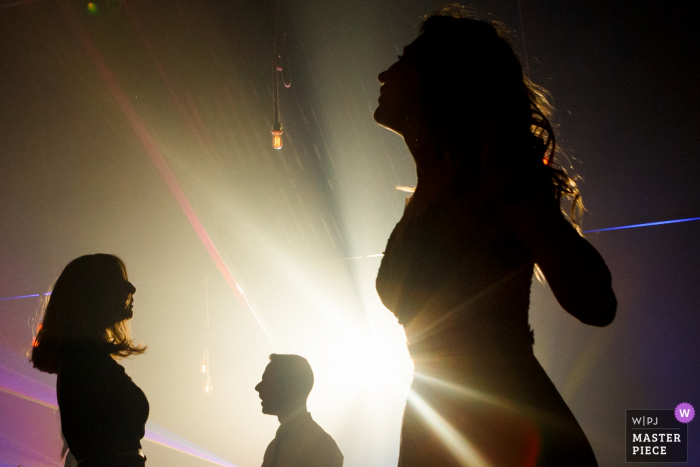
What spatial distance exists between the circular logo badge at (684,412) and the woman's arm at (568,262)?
3.04m

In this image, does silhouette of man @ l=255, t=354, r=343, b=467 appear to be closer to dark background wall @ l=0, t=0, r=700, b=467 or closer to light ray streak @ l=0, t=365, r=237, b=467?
dark background wall @ l=0, t=0, r=700, b=467

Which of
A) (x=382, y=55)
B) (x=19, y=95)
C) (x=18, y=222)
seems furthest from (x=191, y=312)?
(x=382, y=55)

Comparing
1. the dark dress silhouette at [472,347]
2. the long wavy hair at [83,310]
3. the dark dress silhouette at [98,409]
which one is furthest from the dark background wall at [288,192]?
the dark dress silhouette at [472,347]

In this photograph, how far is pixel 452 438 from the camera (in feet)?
2.04

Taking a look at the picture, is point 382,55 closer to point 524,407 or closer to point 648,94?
point 648,94

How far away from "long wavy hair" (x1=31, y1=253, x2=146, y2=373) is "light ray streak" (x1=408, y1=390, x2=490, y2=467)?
166 centimetres

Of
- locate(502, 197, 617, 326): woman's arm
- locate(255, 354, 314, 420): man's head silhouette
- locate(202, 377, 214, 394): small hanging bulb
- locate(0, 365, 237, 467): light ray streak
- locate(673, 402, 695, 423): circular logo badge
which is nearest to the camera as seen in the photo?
locate(502, 197, 617, 326): woman's arm

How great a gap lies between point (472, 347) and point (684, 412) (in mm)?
3048

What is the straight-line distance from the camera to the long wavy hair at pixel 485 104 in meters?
0.62

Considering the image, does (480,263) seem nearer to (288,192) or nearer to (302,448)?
(302,448)

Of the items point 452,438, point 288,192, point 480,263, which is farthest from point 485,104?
point 288,192

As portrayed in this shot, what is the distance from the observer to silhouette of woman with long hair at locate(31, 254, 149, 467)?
1693 millimetres

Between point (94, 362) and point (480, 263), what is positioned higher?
point (480, 263)

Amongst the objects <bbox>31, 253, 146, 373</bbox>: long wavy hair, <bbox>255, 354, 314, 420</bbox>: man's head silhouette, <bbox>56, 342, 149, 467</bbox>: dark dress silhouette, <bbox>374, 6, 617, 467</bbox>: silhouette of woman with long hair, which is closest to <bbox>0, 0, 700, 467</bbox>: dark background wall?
Result: <bbox>255, 354, 314, 420</bbox>: man's head silhouette
